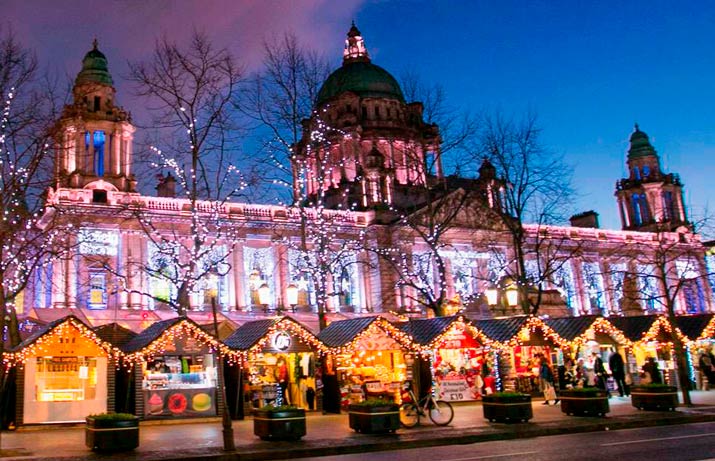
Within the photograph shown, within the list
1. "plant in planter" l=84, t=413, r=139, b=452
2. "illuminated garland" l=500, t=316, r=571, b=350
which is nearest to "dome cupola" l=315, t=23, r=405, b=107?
"illuminated garland" l=500, t=316, r=571, b=350

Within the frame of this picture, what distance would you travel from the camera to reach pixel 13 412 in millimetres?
24391

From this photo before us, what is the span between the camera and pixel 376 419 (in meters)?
20.6

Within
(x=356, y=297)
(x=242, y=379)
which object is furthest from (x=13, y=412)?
(x=356, y=297)

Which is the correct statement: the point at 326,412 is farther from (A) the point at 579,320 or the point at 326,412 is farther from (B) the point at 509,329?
(A) the point at 579,320

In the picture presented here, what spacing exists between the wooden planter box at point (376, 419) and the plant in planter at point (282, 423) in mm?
1830

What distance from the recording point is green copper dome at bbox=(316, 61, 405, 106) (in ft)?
242

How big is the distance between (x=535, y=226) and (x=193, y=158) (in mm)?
40238

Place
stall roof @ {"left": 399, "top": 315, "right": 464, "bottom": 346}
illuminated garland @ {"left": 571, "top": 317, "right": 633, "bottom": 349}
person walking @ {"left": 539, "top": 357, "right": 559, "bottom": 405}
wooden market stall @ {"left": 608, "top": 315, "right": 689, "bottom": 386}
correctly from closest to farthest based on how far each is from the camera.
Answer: person walking @ {"left": 539, "top": 357, "right": 559, "bottom": 405}, stall roof @ {"left": 399, "top": 315, "right": 464, "bottom": 346}, illuminated garland @ {"left": 571, "top": 317, "right": 633, "bottom": 349}, wooden market stall @ {"left": 608, "top": 315, "right": 689, "bottom": 386}

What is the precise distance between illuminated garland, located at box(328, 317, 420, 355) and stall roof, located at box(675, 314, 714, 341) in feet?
40.9

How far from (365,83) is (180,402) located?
53008 millimetres

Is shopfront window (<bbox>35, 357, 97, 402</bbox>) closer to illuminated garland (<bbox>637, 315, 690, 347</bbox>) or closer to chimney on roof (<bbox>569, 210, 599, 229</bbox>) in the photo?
illuminated garland (<bbox>637, 315, 690, 347</bbox>)

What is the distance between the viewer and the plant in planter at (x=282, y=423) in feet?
64.1

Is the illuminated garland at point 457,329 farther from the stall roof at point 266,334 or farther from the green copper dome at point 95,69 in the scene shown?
the green copper dome at point 95,69

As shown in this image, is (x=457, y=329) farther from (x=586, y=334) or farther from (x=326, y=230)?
(x=326, y=230)
